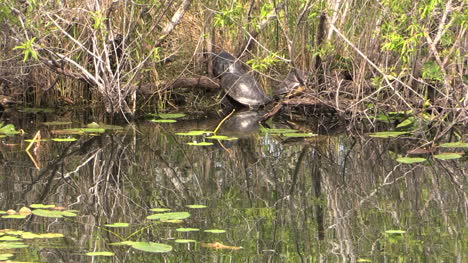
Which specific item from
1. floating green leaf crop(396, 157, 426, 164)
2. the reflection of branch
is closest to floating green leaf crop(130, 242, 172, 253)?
the reflection of branch

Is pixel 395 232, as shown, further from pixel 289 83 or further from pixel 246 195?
pixel 289 83

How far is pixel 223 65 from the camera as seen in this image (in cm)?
966

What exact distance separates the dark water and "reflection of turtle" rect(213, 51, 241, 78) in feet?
4.75

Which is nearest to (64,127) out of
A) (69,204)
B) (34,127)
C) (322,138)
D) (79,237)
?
(34,127)

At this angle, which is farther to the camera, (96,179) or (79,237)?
(96,179)

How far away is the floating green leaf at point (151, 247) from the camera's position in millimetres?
4297

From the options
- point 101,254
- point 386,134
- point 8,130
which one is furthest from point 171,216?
point 8,130

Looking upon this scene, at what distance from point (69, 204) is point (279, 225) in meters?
1.34

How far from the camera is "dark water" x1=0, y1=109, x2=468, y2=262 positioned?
4.38 metres

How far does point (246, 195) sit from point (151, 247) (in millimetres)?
1418

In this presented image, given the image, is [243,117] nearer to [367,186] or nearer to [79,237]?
[367,186]

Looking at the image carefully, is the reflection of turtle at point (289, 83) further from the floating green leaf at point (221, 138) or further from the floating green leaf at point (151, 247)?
the floating green leaf at point (151, 247)

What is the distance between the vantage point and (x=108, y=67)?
8188mm

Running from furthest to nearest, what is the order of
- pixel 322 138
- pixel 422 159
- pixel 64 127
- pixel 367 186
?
pixel 64 127
pixel 322 138
pixel 422 159
pixel 367 186
